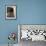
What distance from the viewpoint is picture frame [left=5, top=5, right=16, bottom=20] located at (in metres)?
4.50

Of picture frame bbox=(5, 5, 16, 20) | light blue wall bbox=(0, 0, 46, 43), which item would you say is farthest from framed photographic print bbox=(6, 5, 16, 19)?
light blue wall bbox=(0, 0, 46, 43)

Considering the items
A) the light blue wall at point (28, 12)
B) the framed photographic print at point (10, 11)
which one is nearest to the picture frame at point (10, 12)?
the framed photographic print at point (10, 11)

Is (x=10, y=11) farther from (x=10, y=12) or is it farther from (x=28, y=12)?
(x=28, y=12)

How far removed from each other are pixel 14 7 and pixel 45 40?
151cm

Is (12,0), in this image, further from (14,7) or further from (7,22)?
(7,22)

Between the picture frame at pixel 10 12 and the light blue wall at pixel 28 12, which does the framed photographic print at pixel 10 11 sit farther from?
the light blue wall at pixel 28 12

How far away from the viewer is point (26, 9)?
4531mm

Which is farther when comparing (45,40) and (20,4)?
(20,4)

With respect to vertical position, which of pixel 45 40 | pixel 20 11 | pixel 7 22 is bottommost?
pixel 45 40

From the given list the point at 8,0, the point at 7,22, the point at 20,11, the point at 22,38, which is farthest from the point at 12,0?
the point at 22,38

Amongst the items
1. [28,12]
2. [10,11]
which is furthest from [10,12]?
[28,12]

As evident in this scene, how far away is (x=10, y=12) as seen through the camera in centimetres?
451

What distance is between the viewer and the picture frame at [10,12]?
4.50 m

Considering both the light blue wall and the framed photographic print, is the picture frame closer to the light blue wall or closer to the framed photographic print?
the framed photographic print
